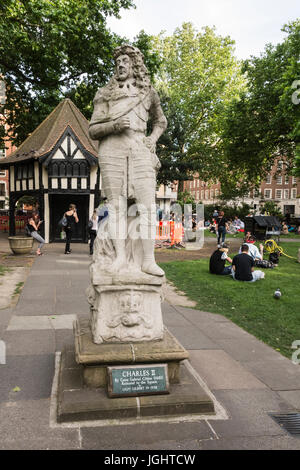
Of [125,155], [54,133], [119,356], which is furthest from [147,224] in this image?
[54,133]

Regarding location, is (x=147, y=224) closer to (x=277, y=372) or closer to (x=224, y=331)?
(x=277, y=372)

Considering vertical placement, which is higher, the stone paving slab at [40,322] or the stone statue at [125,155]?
the stone statue at [125,155]

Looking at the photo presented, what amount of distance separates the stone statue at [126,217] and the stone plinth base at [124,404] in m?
0.54

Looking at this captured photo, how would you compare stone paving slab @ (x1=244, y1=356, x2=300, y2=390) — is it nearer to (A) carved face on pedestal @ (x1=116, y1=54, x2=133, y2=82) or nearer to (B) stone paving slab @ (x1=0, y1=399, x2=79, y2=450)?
(B) stone paving slab @ (x1=0, y1=399, x2=79, y2=450)

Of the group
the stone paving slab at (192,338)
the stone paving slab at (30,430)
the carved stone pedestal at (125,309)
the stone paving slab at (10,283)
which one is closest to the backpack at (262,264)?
the stone paving slab at (192,338)

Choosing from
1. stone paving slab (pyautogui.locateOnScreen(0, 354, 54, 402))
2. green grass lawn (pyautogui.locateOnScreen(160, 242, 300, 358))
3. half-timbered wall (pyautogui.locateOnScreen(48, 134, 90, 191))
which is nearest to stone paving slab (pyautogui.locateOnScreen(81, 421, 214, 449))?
stone paving slab (pyautogui.locateOnScreen(0, 354, 54, 402))

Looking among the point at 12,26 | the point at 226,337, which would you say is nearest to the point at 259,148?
the point at 12,26

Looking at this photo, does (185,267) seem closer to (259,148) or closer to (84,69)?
(84,69)

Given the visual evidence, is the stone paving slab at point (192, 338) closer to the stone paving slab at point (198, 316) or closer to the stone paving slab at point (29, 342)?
the stone paving slab at point (198, 316)

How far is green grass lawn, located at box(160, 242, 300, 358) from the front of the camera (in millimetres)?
6216

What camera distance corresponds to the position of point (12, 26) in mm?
13555

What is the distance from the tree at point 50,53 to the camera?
1380 cm

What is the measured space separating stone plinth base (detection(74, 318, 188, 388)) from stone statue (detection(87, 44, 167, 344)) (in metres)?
0.13

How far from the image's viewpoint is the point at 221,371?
14.4ft
